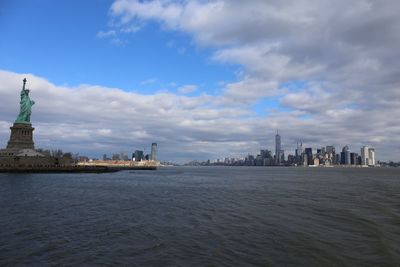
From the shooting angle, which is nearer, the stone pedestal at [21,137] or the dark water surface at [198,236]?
the dark water surface at [198,236]

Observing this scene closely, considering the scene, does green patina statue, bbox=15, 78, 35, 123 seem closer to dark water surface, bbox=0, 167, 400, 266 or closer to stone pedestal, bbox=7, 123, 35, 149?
stone pedestal, bbox=7, 123, 35, 149

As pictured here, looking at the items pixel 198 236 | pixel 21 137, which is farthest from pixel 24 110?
pixel 198 236

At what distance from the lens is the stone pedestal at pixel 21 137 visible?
11191 centimetres

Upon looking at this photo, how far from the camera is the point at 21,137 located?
113250 millimetres

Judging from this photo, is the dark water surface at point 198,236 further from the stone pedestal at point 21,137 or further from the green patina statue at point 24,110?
the green patina statue at point 24,110

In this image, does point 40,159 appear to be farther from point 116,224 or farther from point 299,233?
point 299,233

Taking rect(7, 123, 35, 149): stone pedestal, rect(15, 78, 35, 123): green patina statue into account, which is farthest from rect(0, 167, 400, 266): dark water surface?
rect(15, 78, 35, 123): green patina statue

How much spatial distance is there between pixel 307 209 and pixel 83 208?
64.5ft

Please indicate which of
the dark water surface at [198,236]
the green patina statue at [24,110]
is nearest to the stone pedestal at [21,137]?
the green patina statue at [24,110]

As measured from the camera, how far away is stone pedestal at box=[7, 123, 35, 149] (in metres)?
112

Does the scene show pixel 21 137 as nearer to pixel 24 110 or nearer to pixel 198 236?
pixel 24 110

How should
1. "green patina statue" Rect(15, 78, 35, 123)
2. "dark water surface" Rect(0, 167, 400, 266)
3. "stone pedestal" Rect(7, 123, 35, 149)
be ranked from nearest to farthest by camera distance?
1. "dark water surface" Rect(0, 167, 400, 266)
2. "stone pedestal" Rect(7, 123, 35, 149)
3. "green patina statue" Rect(15, 78, 35, 123)

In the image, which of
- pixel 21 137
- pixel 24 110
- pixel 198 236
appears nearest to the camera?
pixel 198 236

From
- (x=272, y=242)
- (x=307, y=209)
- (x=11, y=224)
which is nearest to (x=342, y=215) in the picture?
(x=307, y=209)
